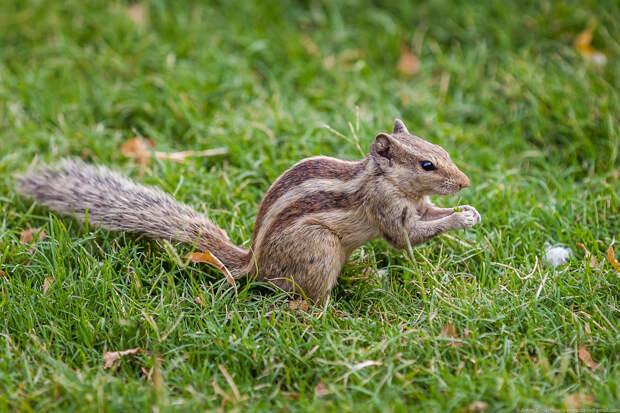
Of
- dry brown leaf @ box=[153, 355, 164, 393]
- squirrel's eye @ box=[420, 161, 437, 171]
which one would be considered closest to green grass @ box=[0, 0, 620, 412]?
dry brown leaf @ box=[153, 355, 164, 393]

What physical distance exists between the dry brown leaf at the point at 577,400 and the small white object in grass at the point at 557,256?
44.4 inches

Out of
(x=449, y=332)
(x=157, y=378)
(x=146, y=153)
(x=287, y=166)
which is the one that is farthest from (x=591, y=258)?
(x=146, y=153)

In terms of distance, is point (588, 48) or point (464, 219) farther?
point (588, 48)

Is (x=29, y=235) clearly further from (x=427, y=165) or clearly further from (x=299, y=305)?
(x=427, y=165)

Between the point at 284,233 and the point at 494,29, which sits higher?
the point at 494,29

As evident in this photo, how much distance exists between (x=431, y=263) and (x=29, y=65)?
14.5 ft

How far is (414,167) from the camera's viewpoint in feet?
11.6

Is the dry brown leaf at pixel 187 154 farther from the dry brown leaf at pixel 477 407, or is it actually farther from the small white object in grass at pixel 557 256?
the dry brown leaf at pixel 477 407

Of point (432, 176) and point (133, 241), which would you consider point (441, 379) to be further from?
point (133, 241)

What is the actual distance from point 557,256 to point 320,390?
5.98 ft

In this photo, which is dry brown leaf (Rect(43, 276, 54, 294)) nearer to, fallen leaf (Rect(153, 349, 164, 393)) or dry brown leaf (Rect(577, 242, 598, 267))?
fallen leaf (Rect(153, 349, 164, 393))

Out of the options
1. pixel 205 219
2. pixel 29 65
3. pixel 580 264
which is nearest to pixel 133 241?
pixel 205 219

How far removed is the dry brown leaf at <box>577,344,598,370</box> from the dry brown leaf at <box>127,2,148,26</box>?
5.24 metres

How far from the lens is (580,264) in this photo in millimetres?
3762
